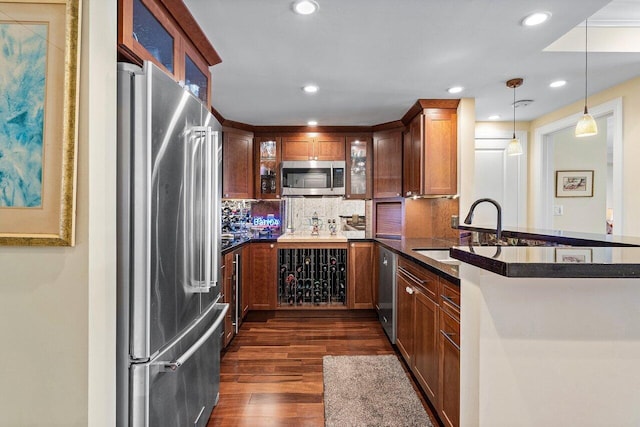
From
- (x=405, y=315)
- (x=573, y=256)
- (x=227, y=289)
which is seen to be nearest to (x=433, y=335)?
(x=405, y=315)

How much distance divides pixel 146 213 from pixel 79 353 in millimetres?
518

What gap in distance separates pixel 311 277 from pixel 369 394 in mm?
1903

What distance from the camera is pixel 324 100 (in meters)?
3.23

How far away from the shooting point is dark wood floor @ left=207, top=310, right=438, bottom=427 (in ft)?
6.70

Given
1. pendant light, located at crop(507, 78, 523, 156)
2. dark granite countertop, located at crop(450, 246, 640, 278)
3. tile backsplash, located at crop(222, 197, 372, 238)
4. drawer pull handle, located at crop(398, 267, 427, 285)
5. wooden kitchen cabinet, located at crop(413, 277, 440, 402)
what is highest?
pendant light, located at crop(507, 78, 523, 156)

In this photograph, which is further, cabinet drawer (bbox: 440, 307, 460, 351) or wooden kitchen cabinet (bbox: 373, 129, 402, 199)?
wooden kitchen cabinet (bbox: 373, 129, 402, 199)

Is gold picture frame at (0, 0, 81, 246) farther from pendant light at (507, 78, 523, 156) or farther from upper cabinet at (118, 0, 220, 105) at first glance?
pendant light at (507, 78, 523, 156)

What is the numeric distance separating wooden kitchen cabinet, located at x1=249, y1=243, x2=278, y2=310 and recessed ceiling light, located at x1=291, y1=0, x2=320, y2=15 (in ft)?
8.65

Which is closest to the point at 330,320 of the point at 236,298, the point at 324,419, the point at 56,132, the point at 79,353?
the point at 236,298

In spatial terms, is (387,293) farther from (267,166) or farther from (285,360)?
(267,166)

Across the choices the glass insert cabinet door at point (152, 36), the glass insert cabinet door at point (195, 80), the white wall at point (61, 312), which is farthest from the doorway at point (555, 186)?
the white wall at point (61, 312)

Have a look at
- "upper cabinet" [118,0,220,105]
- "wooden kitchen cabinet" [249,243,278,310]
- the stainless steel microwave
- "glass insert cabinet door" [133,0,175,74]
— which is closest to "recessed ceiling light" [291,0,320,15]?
"upper cabinet" [118,0,220,105]

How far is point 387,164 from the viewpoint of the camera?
13.3 feet

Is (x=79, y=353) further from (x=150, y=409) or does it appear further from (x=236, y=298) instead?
(x=236, y=298)
